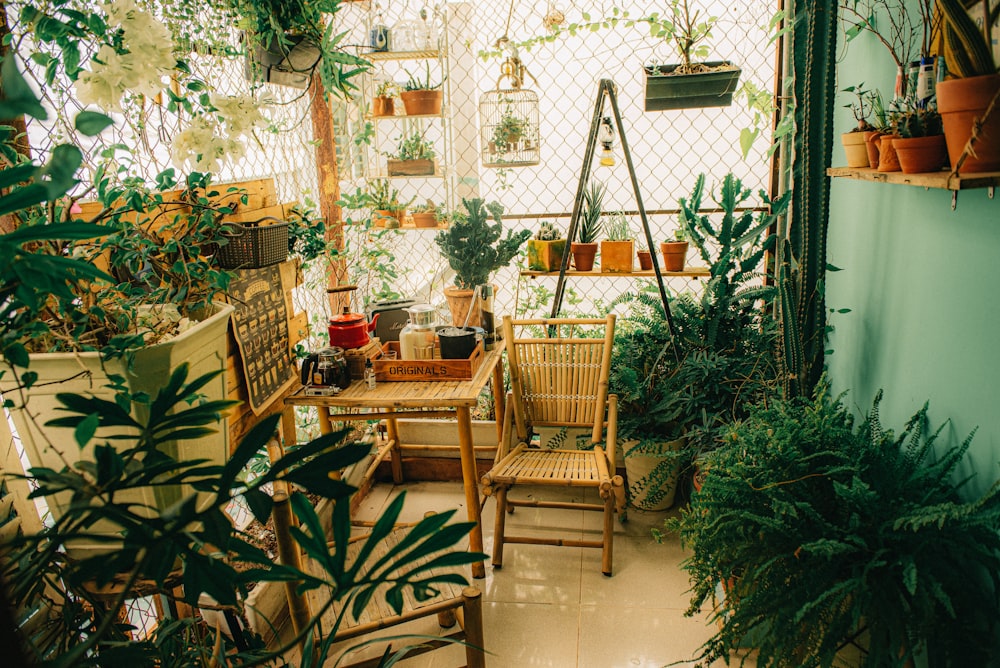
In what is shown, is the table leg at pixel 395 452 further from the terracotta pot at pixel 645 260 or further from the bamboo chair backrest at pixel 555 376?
the terracotta pot at pixel 645 260

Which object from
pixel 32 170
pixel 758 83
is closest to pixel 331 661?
pixel 32 170

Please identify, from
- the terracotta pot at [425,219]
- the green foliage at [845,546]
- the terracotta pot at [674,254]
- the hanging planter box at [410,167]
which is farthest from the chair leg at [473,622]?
the hanging planter box at [410,167]

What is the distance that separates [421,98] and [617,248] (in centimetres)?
112

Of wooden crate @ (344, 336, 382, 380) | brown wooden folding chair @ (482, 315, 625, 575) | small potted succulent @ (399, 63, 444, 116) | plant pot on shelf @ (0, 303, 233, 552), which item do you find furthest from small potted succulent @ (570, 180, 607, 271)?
plant pot on shelf @ (0, 303, 233, 552)

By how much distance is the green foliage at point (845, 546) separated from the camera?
4.84 ft

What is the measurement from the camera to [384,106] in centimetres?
312

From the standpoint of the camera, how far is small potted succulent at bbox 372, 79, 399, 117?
312cm

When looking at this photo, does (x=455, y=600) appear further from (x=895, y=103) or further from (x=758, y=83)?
(x=758, y=83)

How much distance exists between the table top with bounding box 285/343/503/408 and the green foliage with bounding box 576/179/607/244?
0.93 metres

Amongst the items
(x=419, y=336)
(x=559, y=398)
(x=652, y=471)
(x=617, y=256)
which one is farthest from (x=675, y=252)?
(x=419, y=336)

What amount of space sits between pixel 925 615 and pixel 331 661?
159 centimetres

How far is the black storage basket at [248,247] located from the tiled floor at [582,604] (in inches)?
51.5

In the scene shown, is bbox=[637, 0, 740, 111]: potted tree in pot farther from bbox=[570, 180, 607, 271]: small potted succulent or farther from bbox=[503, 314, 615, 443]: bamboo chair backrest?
bbox=[503, 314, 615, 443]: bamboo chair backrest

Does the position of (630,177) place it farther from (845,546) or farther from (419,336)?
(845,546)
